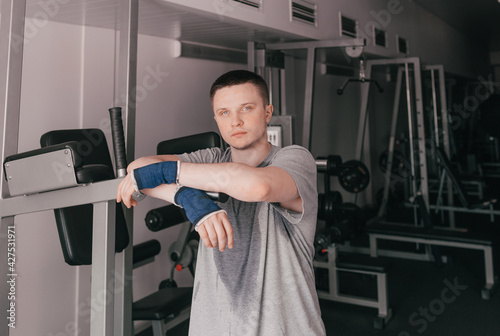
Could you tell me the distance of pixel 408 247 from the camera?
171 inches

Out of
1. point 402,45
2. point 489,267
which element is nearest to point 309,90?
point 489,267

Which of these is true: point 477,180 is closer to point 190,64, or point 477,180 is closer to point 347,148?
point 347,148

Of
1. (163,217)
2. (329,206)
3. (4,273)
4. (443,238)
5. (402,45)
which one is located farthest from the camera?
(402,45)

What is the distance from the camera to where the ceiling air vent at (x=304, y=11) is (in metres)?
2.86

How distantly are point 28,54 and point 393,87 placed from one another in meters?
6.00

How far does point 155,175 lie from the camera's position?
1.02 meters

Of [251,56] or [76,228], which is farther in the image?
[251,56]

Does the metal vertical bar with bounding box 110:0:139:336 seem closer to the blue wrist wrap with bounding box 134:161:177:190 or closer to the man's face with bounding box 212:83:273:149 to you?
the man's face with bounding box 212:83:273:149

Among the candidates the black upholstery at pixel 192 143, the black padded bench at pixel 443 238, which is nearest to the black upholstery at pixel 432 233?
the black padded bench at pixel 443 238

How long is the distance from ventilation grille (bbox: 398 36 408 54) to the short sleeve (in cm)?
403

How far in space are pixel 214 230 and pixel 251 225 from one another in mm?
282

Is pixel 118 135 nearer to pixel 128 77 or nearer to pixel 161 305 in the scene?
pixel 128 77

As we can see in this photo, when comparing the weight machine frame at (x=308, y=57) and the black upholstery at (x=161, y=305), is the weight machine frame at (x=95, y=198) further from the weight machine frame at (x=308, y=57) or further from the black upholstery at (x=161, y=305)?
the weight machine frame at (x=308, y=57)

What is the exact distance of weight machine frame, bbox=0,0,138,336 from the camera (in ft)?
3.86
